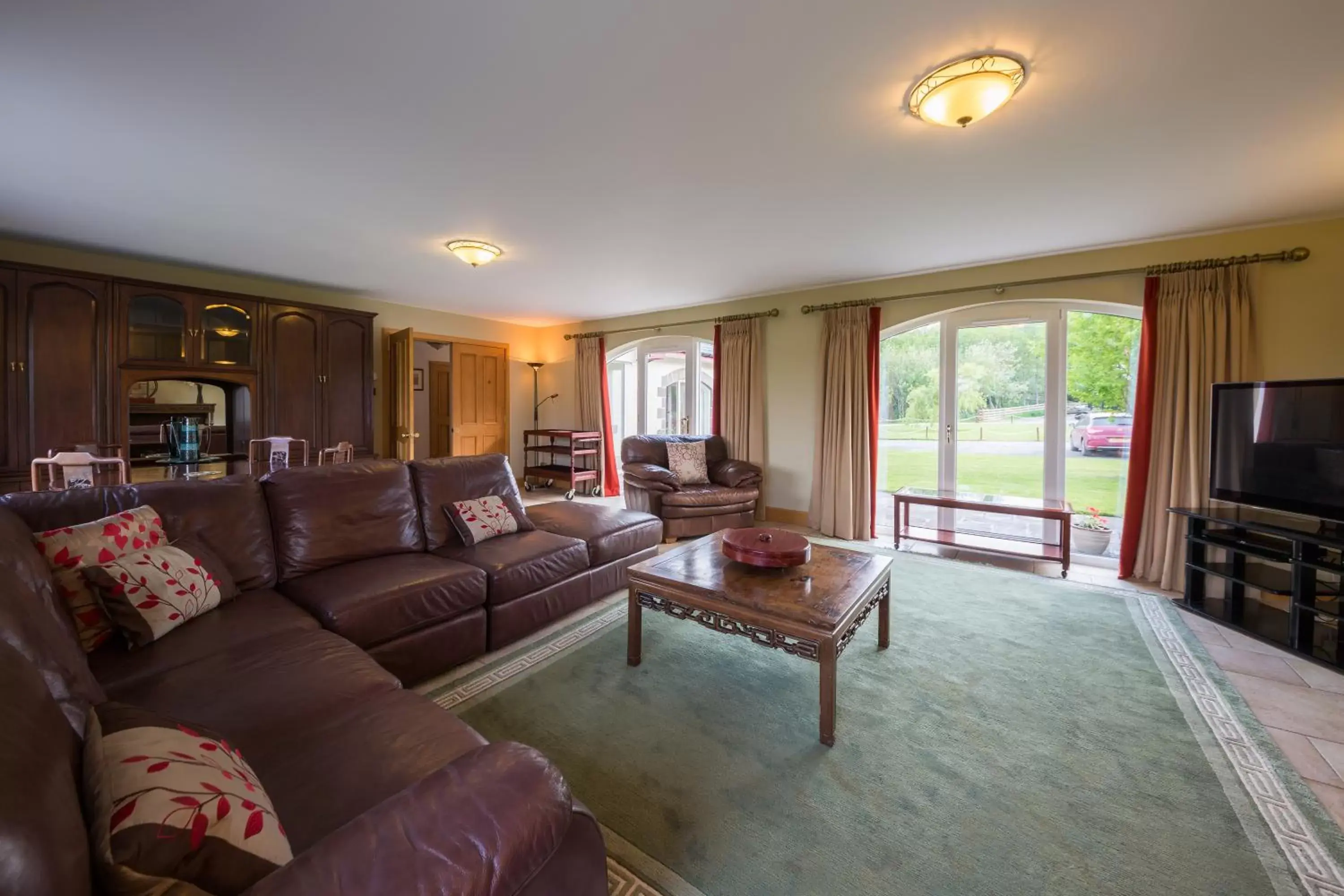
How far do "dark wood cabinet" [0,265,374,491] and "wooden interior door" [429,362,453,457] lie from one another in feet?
7.47

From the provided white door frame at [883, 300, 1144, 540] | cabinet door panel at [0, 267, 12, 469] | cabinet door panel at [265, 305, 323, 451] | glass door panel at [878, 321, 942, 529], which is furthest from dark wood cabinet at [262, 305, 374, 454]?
white door frame at [883, 300, 1144, 540]

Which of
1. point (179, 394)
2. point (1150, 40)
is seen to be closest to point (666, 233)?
point (1150, 40)

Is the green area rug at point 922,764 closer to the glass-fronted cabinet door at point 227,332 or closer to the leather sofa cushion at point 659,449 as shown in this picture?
the leather sofa cushion at point 659,449

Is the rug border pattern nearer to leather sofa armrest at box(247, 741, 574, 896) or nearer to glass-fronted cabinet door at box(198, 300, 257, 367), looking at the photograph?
leather sofa armrest at box(247, 741, 574, 896)

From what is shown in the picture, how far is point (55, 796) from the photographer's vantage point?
543 mm

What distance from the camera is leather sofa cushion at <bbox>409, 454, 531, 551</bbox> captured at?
2699 mm

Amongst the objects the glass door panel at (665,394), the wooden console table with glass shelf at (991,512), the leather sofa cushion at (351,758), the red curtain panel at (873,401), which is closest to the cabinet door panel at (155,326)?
the glass door panel at (665,394)

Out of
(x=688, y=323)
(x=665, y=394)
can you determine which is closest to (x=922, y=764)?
(x=688, y=323)

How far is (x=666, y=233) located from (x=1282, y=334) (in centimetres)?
400

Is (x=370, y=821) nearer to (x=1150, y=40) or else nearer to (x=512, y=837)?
(x=512, y=837)

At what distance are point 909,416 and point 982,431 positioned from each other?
0.59m

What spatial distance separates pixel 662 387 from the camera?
21.4 ft

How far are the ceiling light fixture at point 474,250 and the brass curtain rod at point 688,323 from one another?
100 inches

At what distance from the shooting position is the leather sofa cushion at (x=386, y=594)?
1893mm
